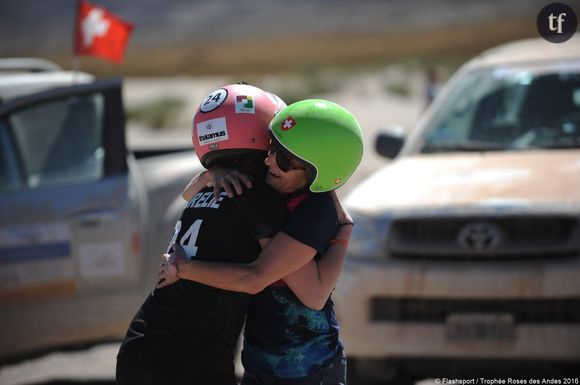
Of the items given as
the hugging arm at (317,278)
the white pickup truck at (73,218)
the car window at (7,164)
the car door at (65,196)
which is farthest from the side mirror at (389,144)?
the hugging arm at (317,278)

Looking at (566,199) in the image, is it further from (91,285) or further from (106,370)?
(106,370)

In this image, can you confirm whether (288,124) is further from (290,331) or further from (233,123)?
(290,331)

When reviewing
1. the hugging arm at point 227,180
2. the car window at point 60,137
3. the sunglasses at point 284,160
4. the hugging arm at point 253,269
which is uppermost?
the sunglasses at point 284,160

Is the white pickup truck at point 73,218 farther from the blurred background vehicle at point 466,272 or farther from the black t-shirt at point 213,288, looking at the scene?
the black t-shirt at point 213,288

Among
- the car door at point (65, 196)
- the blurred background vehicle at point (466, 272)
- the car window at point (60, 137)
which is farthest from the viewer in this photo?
the car window at point (60, 137)

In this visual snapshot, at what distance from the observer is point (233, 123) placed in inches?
103

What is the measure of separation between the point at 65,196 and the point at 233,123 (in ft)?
9.37

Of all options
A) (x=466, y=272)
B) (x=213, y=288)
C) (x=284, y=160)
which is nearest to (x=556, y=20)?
(x=466, y=272)

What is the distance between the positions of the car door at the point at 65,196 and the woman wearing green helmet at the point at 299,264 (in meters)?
2.57

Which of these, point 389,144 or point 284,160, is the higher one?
point 284,160

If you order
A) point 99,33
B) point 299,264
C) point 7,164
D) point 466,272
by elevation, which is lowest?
point 466,272

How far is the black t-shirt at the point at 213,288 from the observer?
2537 mm

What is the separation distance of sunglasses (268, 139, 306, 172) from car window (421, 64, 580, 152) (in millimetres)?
3371

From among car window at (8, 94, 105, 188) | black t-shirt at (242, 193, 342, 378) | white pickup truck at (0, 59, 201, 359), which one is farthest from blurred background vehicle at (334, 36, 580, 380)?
black t-shirt at (242, 193, 342, 378)
